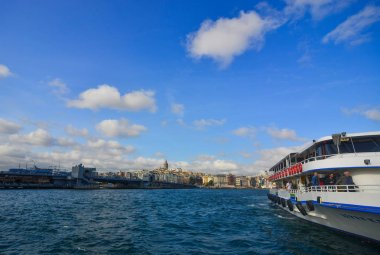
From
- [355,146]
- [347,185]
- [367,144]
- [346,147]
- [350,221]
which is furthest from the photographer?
[346,147]

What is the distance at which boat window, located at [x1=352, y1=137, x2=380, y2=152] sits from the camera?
67.3 feet

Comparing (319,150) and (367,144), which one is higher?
(367,144)

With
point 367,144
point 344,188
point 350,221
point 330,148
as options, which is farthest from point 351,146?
point 350,221

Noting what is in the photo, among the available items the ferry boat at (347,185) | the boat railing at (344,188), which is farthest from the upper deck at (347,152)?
the boat railing at (344,188)

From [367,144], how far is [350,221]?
5.87 m

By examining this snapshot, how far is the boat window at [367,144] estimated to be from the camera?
2050cm

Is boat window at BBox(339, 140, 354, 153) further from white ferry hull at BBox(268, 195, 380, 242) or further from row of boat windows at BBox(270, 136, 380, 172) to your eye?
white ferry hull at BBox(268, 195, 380, 242)

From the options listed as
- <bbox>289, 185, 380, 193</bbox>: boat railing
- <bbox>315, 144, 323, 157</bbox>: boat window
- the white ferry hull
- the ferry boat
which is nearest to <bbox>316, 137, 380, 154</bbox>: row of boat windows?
the ferry boat

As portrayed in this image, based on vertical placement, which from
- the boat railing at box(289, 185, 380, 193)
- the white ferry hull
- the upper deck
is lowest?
the white ferry hull

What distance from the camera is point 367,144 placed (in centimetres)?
2091

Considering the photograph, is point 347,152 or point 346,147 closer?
point 347,152

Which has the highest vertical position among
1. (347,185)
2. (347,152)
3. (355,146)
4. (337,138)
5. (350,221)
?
(337,138)

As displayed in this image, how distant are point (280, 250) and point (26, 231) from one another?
18244 millimetres

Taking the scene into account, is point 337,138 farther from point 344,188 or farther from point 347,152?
point 344,188
